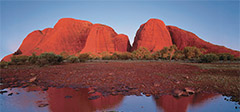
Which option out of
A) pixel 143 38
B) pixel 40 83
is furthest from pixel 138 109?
pixel 143 38

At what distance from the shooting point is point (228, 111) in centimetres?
441

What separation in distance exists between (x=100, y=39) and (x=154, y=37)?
22.4 meters

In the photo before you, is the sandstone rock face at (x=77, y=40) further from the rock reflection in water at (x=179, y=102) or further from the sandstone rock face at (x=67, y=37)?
the rock reflection in water at (x=179, y=102)

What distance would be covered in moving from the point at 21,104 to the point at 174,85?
22.7ft

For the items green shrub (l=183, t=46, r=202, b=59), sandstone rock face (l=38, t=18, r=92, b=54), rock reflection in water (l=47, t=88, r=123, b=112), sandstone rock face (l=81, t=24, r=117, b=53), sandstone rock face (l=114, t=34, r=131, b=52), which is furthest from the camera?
sandstone rock face (l=38, t=18, r=92, b=54)

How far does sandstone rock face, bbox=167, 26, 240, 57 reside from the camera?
4185 centimetres

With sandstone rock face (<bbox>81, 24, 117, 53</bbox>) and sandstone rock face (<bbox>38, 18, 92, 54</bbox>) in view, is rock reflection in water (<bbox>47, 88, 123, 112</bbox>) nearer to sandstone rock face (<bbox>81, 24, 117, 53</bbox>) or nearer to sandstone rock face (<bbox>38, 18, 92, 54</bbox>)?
sandstone rock face (<bbox>81, 24, 117, 53</bbox>)

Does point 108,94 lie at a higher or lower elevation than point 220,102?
higher

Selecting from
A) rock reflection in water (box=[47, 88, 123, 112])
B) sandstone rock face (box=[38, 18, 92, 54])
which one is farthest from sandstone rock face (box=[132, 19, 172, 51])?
rock reflection in water (box=[47, 88, 123, 112])

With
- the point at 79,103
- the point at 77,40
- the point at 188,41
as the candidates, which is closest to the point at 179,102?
the point at 79,103

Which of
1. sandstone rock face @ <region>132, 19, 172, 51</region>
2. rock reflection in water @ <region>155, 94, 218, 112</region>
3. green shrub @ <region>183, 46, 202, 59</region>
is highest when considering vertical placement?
sandstone rock face @ <region>132, 19, 172, 51</region>

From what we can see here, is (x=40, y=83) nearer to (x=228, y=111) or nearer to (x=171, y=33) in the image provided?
(x=228, y=111)

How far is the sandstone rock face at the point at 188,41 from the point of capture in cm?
4185

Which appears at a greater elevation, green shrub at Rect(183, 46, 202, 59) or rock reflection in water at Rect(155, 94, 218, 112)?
rock reflection in water at Rect(155, 94, 218, 112)
